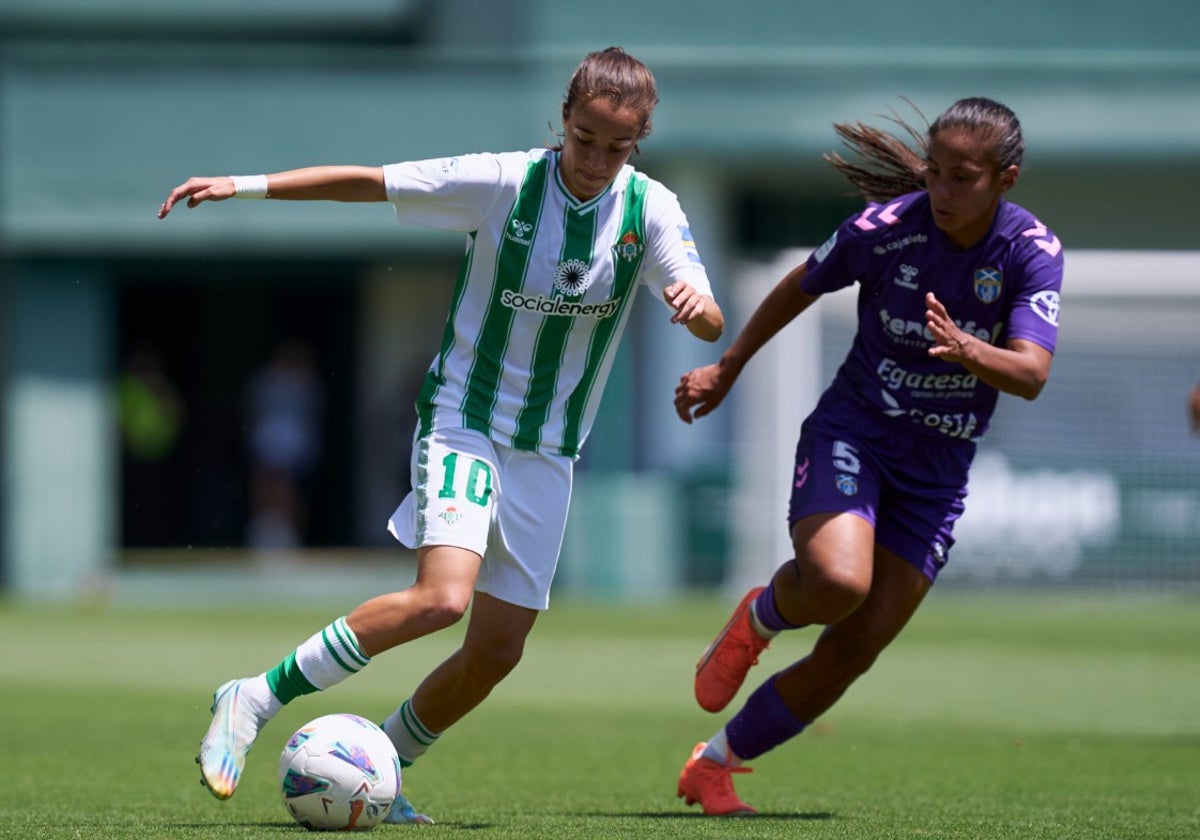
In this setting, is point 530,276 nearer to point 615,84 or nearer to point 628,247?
point 628,247

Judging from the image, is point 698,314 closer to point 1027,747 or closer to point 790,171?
point 1027,747

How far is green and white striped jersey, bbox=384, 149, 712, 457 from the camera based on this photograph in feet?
19.4

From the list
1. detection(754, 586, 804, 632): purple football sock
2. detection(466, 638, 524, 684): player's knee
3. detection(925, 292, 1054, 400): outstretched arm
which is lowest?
detection(466, 638, 524, 684): player's knee

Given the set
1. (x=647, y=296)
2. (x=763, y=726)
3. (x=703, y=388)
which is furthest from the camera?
(x=647, y=296)

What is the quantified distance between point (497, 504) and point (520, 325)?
56cm

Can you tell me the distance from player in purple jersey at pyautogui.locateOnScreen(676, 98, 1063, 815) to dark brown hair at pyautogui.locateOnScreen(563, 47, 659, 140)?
0.88 m

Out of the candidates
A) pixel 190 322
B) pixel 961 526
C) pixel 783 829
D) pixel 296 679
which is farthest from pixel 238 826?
pixel 190 322

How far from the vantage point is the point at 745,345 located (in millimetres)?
6422

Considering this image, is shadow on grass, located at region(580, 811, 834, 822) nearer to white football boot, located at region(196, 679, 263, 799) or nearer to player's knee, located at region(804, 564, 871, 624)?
player's knee, located at region(804, 564, 871, 624)

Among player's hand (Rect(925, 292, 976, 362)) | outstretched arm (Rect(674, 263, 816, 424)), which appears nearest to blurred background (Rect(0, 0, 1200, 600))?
outstretched arm (Rect(674, 263, 816, 424))

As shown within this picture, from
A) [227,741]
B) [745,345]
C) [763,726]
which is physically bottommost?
[763,726]

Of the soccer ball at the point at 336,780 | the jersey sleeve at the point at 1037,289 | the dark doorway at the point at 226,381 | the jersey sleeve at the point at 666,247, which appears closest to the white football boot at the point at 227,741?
the soccer ball at the point at 336,780

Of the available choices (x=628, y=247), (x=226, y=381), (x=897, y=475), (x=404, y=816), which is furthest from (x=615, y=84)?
(x=226, y=381)

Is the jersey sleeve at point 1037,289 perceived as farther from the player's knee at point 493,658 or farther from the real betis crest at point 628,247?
the player's knee at point 493,658
